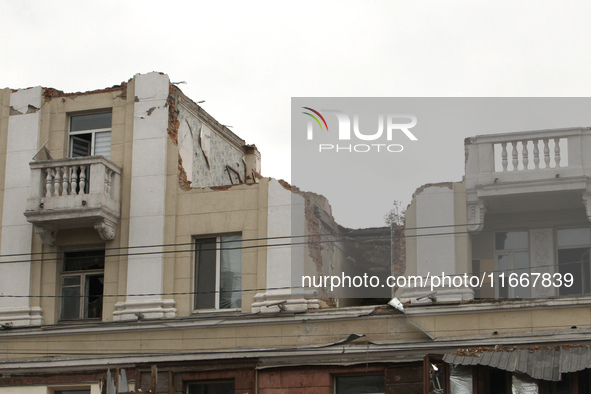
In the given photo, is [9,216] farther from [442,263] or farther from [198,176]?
[442,263]

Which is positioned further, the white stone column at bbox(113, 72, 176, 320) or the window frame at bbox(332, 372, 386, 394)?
the white stone column at bbox(113, 72, 176, 320)

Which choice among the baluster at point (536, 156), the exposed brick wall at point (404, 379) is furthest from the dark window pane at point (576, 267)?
the exposed brick wall at point (404, 379)

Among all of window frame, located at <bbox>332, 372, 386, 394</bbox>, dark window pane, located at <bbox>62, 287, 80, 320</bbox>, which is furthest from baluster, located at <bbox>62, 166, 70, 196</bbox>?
window frame, located at <bbox>332, 372, 386, 394</bbox>

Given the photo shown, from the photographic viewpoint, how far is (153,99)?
73.9 ft

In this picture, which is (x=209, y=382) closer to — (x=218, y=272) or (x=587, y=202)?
(x=218, y=272)

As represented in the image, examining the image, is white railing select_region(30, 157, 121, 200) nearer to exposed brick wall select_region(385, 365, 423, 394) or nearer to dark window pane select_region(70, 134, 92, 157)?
dark window pane select_region(70, 134, 92, 157)

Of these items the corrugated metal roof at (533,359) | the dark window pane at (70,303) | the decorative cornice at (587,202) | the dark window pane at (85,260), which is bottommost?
the corrugated metal roof at (533,359)

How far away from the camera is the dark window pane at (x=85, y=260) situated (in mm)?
22359

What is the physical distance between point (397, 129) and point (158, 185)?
17.0ft

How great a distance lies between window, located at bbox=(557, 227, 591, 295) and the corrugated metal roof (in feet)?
7.19

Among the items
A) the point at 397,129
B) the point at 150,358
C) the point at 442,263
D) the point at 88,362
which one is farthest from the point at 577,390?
the point at 88,362

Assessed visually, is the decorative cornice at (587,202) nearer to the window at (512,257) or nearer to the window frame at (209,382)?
the window at (512,257)

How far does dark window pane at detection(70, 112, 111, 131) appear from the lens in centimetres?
2322

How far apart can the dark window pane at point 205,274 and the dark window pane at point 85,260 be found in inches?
86.2
